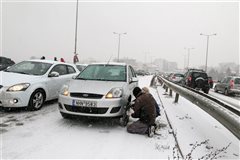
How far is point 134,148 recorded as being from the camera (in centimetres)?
435

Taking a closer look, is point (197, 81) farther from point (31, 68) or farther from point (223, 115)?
point (223, 115)

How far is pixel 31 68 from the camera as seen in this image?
7641 millimetres

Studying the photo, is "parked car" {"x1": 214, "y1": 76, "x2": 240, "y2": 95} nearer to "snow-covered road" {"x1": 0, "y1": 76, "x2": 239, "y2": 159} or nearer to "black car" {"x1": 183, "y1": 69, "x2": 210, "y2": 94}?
"black car" {"x1": 183, "y1": 69, "x2": 210, "y2": 94}

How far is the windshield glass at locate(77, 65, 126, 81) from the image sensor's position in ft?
21.6

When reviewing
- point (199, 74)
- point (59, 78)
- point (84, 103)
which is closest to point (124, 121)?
point (84, 103)

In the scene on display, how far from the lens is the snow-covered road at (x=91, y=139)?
13.1 feet

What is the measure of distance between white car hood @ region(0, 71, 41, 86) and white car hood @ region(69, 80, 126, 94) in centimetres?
137

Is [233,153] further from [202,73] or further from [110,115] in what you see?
[202,73]

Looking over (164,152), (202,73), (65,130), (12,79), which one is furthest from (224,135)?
(202,73)

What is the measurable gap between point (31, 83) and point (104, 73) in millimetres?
2060

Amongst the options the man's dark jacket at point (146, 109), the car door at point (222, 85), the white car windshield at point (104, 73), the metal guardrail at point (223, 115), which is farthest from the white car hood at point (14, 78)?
the car door at point (222, 85)

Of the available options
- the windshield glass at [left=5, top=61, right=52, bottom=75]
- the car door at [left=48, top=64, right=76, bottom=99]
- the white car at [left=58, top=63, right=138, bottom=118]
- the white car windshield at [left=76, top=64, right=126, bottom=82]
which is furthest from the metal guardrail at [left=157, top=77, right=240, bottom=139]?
the windshield glass at [left=5, top=61, right=52, bottom=75]

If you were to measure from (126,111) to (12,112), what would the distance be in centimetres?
321

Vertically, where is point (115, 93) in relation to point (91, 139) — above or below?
above
